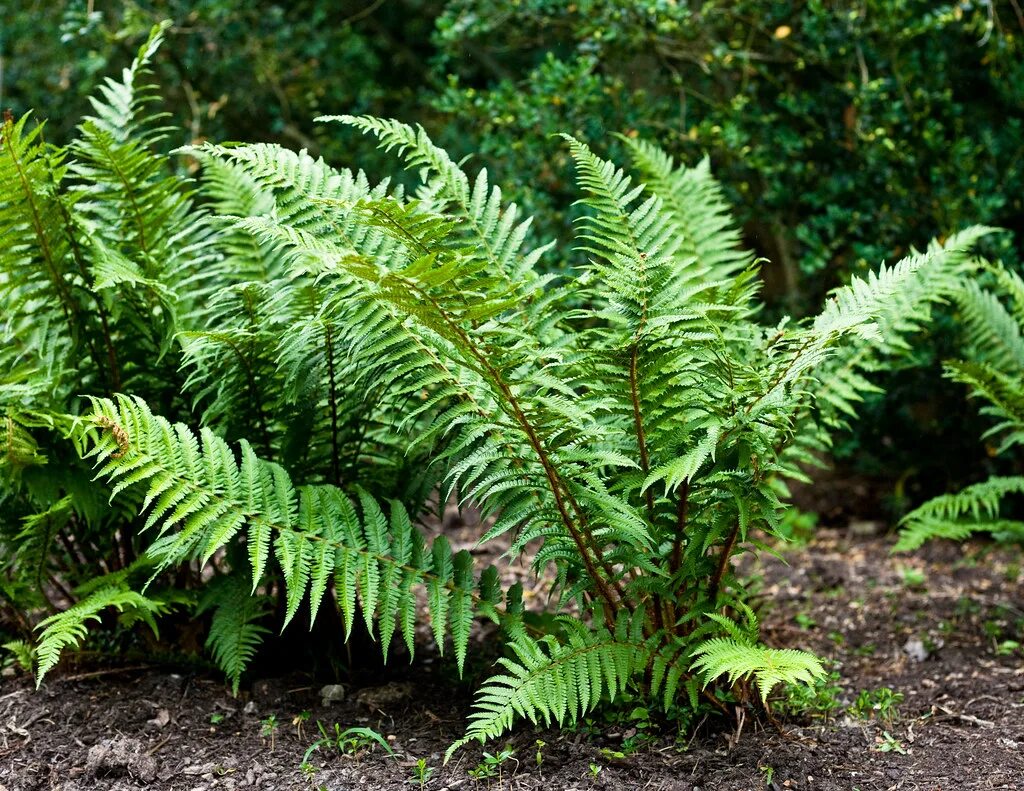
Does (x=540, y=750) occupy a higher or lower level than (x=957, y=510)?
lower

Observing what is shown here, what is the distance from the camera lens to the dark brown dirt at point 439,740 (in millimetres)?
2264

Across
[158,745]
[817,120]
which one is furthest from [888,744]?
[817,120]

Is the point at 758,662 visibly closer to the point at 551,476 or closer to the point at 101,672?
the point at 551,476

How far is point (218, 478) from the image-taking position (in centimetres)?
225

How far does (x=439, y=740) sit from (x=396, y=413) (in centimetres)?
80

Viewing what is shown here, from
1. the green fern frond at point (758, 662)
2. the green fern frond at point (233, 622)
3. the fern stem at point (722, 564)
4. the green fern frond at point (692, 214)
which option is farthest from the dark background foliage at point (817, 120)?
the green fern frond at point (233, 622)

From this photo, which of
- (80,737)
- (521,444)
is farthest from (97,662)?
(521,444)

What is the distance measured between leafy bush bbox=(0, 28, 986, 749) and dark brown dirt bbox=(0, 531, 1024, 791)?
0.48 ft

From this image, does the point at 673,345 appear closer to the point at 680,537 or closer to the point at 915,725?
the point at 680,537

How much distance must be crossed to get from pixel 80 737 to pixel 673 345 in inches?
65.8

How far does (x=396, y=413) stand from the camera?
2623 mm

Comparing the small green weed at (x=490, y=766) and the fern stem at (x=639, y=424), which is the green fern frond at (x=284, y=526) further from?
the fern stem at (x=639, y=424)

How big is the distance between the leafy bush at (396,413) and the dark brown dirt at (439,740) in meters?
0.14

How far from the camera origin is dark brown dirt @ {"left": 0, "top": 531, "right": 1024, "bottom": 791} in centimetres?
226
